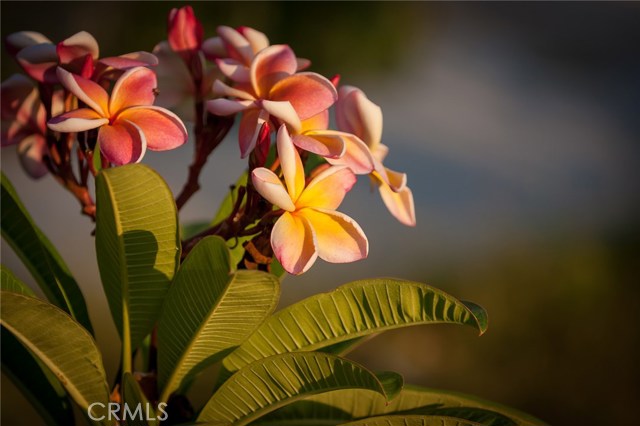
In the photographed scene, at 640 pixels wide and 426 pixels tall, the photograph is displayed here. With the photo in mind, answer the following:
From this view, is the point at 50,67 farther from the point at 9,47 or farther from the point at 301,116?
the point at 301,116

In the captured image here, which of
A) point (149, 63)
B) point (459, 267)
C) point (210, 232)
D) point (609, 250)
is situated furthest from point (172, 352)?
point (609, 250)

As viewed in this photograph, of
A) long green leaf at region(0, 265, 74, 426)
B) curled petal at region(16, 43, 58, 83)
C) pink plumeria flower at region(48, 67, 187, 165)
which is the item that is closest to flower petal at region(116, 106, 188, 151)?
pink plumeria flower at region(48, 67, 187, 165)

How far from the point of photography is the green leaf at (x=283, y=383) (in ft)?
1.55

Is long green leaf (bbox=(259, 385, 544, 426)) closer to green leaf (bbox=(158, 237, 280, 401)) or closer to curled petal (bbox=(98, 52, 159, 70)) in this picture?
green leaf (bbox=(158, 237, 280, 401))

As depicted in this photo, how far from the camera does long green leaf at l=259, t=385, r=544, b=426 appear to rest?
585mm

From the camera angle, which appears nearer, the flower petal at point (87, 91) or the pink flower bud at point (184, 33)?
the flower petal at point (87, 91)

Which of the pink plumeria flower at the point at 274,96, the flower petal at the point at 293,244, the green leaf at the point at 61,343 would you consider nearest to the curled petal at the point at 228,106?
the pink plumeria flower at the point at 274,96

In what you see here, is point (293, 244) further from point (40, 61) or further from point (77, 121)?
point (40, 61)

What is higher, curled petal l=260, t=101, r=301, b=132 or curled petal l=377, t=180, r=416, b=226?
curled petal l=260, t=101, r=301, b=132

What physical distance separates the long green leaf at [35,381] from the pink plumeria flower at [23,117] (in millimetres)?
203

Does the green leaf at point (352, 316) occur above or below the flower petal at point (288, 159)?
below

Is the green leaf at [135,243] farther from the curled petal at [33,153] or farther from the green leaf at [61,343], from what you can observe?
the curled petal at [33,153]

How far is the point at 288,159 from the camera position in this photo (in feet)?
1.68

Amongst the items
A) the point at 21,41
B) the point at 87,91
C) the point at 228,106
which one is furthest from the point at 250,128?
the point at 21,41
